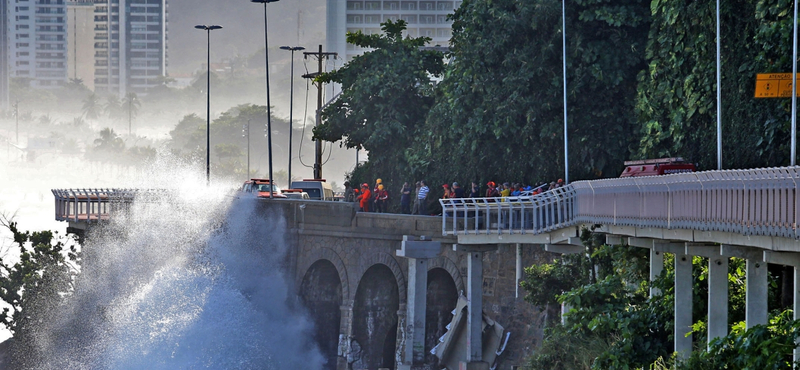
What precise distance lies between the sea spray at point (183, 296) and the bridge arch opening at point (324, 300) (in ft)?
1.67

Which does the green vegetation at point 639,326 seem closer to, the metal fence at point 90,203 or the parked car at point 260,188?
the parked car at point 260,188

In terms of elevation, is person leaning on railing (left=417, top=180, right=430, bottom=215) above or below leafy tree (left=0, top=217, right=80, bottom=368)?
above

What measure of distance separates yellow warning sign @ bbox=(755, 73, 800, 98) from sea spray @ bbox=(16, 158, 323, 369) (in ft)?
66.7

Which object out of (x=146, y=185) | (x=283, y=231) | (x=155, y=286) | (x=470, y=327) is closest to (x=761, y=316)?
(x=470, y=327)

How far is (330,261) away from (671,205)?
24665 millimetres

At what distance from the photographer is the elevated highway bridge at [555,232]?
17266 millimetres

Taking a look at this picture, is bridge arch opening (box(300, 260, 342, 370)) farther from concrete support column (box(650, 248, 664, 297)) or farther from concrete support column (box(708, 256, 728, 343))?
concrete support column (box(708, 256, 728, 343))

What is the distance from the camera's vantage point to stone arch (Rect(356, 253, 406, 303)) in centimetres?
4128

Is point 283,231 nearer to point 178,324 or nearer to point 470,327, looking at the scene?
point 178,324

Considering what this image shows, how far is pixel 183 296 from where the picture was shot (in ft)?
151

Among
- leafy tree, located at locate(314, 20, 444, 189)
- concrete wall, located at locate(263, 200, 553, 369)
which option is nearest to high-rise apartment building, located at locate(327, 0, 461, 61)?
leafy tree, located at locate(314, 20, 444, 189)

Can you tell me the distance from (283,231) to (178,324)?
499cm

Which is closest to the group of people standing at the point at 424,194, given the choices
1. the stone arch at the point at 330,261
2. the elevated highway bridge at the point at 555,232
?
the elevated highway bridge at the point at 555,232

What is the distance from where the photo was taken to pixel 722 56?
1261 inches
